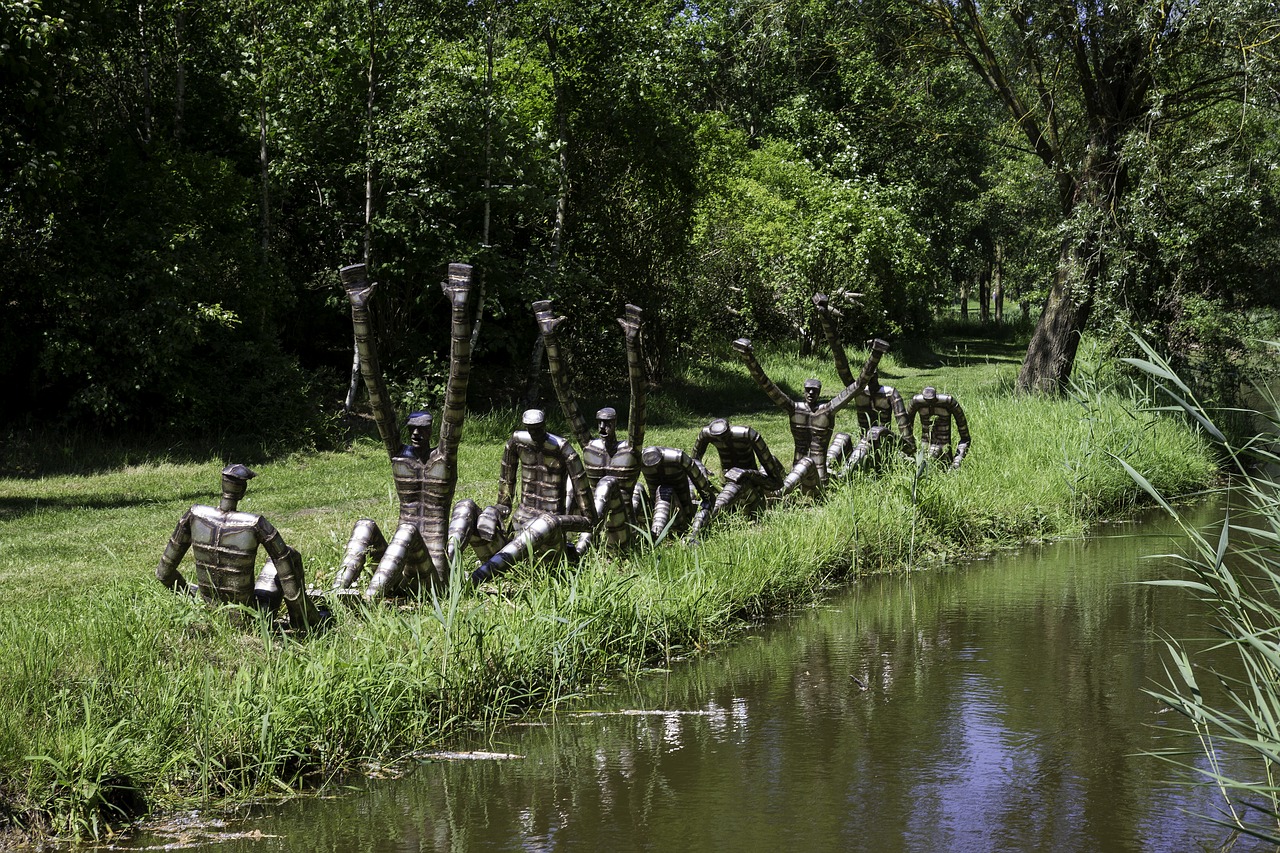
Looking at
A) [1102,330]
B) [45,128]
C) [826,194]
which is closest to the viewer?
[45,128]

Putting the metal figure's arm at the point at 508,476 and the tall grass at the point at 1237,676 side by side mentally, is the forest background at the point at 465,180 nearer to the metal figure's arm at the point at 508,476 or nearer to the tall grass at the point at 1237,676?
the metal figure's arm at the point at 508,476

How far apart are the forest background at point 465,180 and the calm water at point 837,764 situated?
16.3 feet

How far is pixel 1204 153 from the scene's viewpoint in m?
15.9

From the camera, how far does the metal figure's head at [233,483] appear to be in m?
6.31

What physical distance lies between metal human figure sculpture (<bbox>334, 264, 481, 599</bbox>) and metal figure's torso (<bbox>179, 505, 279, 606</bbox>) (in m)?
0.77

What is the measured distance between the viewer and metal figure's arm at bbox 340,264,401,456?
7.06 metres

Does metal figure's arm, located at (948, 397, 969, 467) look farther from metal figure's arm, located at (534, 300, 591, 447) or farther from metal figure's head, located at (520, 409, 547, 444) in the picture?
metal figure's head, located at (520, 409, 547, 444)

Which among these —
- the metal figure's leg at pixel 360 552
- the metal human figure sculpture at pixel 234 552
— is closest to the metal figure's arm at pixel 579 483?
the metal figure's leg at pixel 360 552

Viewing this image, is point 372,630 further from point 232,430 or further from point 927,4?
point 927,4

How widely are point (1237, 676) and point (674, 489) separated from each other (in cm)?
423

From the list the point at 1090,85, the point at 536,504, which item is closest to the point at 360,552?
the point at 536,504

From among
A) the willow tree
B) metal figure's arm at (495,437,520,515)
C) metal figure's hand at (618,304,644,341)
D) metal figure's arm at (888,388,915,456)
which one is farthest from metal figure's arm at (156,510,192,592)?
the willow tree

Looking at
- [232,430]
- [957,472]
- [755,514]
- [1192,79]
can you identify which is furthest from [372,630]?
[1192,79]

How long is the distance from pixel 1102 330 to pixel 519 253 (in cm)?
914
